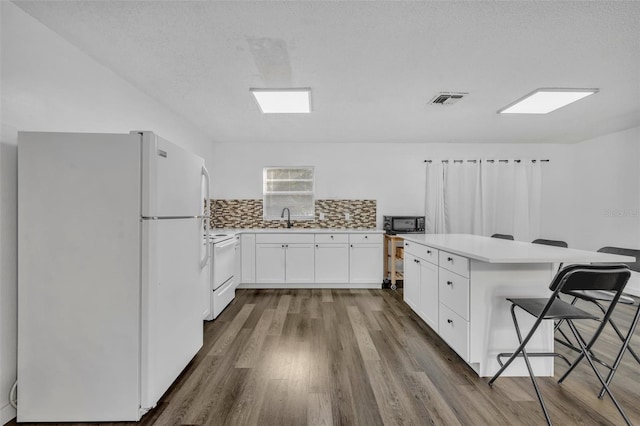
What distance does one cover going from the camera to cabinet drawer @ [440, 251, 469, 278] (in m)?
2.16

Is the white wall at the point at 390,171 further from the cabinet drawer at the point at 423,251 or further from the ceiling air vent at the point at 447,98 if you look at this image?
the ceiling air vent at the point at 447,98

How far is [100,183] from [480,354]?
2.77 metres

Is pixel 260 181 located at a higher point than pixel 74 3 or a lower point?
lower

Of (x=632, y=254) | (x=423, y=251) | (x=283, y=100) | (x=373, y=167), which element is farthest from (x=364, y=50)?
(x=373, y=167)

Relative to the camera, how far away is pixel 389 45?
82.4 inches

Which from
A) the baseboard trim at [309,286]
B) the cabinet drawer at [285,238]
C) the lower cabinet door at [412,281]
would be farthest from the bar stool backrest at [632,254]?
the cabinet drawer at [285,238]

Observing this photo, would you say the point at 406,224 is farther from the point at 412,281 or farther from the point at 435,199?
the point at 412,281

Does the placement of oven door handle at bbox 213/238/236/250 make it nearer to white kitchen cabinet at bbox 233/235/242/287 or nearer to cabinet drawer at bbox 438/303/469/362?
white kitchen cabinet at bbox 233/235/242/287

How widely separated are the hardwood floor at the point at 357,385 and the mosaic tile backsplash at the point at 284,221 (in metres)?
2.25

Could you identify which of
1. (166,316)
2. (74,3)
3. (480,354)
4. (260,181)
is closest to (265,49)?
(74,3)

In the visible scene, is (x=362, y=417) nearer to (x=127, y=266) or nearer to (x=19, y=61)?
(x=127, y=266)

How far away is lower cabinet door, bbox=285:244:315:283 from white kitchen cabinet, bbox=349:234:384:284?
63cm

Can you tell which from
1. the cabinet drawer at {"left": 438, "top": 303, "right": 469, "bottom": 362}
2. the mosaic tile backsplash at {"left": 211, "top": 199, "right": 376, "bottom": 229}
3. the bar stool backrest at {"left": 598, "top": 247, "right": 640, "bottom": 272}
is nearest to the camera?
the cabinet drawer at {"left": 438, "top": 303, "right": 469, "bottom": 362}

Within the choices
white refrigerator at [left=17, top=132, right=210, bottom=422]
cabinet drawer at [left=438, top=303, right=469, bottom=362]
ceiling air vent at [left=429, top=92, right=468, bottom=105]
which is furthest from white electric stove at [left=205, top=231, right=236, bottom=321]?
ceiling air vent at [left=429, top=92, right=468, bottom=105]
